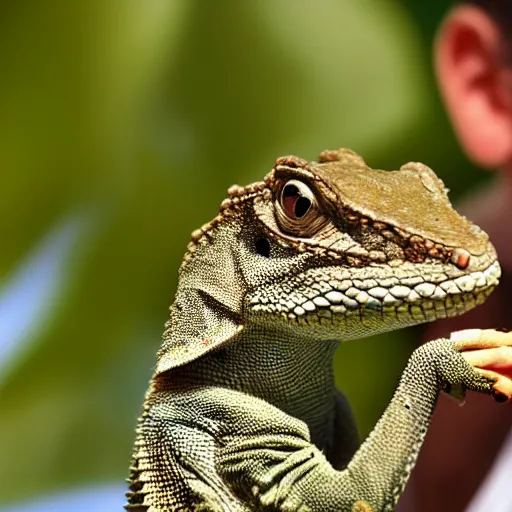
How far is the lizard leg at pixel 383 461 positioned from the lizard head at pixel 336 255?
0.12 m

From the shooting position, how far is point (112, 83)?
3.38 meters

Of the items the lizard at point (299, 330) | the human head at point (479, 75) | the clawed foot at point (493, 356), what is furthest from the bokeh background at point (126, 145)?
the clawed foot at point (493, 356)

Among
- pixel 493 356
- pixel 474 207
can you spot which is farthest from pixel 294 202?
pixel 474 207

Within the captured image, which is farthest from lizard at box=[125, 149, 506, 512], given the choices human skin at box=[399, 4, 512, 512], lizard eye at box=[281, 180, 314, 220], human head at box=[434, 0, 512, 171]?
human head at box=[434, 0, 512, 171]

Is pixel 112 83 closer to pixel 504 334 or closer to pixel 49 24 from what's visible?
pixel 49 24

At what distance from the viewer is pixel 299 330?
4.34 feet

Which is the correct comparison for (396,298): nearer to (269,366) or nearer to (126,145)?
(269,366)

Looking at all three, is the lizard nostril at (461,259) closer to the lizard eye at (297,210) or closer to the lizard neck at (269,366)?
the lizard eye at (297,210)

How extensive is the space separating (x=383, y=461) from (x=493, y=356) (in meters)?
0.28

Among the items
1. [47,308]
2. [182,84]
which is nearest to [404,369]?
[182,84]

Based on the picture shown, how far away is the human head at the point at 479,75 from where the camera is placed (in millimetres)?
2549

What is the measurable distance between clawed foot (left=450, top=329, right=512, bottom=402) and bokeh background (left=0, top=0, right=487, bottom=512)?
4.23ft

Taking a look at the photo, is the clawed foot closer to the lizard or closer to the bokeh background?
the lizard

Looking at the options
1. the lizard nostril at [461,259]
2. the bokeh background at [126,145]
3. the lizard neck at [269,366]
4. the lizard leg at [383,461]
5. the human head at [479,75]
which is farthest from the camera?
the bokeh background at [126,145]
